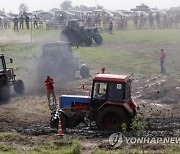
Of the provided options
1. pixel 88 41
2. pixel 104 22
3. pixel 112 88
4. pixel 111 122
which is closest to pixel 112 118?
pixel 111 122

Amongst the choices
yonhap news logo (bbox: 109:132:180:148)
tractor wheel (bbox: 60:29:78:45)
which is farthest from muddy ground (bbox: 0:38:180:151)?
tractor wheel (bbox: 60:29:78:45)

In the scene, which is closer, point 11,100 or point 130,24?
point 11,100

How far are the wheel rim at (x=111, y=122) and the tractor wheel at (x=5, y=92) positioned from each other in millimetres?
7671

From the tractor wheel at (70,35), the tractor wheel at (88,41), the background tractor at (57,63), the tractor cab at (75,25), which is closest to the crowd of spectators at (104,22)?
the tractor cab at (75,25)

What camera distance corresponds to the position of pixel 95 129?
15406 millimetres

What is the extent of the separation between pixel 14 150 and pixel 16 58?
21.3 m

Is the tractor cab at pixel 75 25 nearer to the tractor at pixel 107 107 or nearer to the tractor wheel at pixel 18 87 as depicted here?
the tractor wheel at pixel 18 87

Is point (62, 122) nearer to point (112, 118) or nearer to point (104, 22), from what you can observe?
point (112, 118)

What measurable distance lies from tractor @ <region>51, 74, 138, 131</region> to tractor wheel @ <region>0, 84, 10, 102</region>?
20.4 ft

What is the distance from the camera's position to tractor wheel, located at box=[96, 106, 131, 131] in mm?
14922

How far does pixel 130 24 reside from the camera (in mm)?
55812

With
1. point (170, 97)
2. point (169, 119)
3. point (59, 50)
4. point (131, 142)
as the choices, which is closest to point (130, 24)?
point (59, 50)

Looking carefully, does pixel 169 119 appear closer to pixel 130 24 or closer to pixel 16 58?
pixel 16 58

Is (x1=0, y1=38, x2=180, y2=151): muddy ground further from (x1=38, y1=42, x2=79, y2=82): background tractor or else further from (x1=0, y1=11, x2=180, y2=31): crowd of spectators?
(x1=0, y1=11, x2=180, y2=31): crowd of spectators
